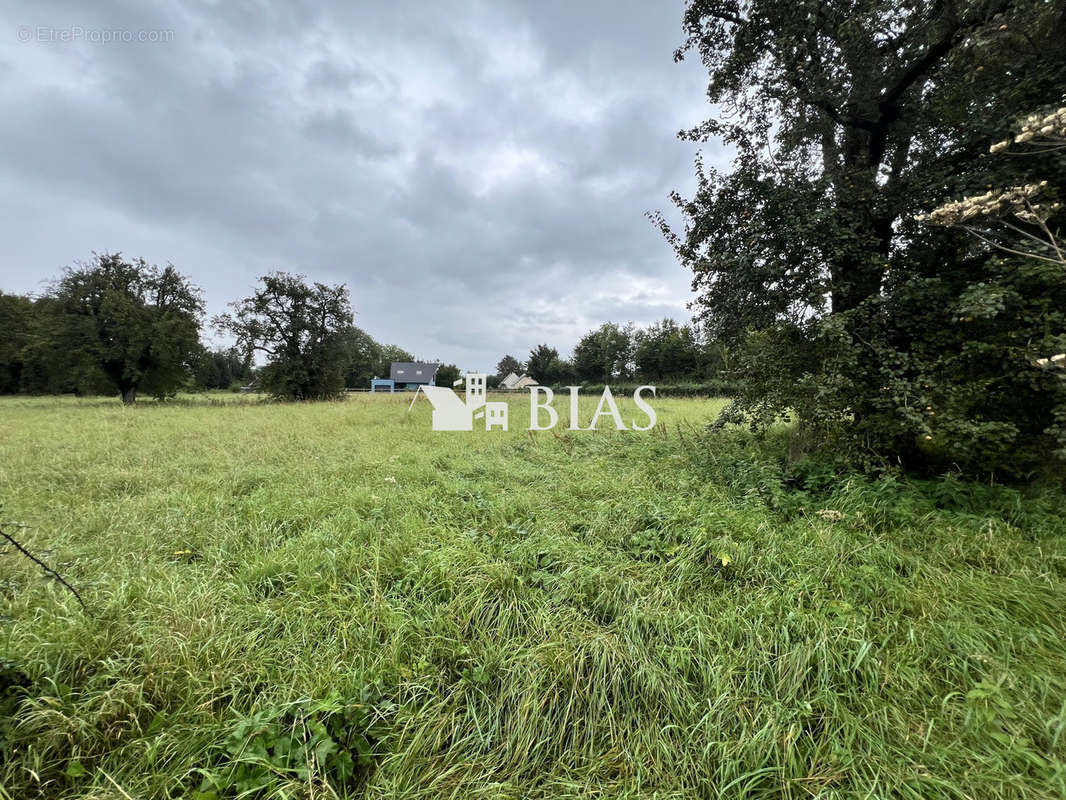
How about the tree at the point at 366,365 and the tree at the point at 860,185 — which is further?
the tree at the point at 366,365

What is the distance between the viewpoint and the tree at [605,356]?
36344 millimetres

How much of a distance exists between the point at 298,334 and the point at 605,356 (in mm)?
26716

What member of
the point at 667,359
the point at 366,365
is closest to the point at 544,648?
→ the point at 667,359

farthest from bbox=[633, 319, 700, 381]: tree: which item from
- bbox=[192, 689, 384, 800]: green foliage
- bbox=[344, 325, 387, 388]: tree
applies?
bbox=[344, 325, 387, 388]: tree

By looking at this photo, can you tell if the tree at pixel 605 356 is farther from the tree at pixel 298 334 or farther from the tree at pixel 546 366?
the tree at pixel 298 334

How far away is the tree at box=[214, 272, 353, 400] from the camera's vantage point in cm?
1873

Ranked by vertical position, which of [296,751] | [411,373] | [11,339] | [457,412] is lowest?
[296,751]

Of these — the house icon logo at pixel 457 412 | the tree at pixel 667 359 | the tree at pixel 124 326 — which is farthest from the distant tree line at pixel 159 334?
the tree at pixel 667 359

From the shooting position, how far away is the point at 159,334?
15.3m

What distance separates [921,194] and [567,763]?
5258 millimetres

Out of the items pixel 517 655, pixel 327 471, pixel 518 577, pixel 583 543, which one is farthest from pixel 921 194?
pixel 327 471

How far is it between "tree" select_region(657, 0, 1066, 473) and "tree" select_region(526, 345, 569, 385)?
34381 mm

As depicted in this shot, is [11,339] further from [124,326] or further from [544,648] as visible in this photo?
[544,648]

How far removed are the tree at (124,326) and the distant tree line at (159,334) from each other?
1.3 inches
